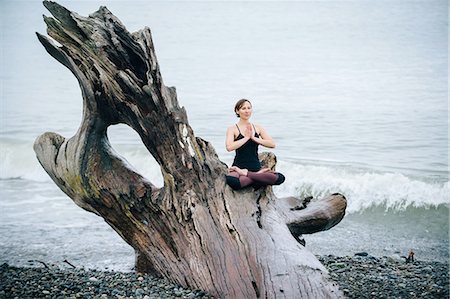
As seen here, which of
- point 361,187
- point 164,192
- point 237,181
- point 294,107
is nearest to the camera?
point 237,181

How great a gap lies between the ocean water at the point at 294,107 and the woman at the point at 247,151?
2.94m

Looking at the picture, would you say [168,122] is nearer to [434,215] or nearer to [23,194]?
[434,215]

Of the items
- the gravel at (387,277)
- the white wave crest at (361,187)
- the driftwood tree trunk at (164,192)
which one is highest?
the driftwood tree trunk at (164,192)

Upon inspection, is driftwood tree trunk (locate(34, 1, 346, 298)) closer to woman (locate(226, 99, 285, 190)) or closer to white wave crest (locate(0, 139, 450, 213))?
woman (locate(226, 99, 285, 190))

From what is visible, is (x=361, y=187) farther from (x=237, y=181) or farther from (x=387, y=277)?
(x=237, y=181)

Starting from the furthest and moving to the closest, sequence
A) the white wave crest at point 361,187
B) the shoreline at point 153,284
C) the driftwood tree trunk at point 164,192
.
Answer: the white wave crest at point 361,187
the shoreline at point 153,284
the driftwood tree trunk at point 164,192

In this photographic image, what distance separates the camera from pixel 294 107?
21922mm

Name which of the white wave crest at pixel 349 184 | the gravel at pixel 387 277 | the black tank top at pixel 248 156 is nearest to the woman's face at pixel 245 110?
the black tank top at pixel 248 156

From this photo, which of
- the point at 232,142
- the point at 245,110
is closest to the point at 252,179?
the point at 232,142

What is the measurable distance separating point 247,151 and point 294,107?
16.1 meters

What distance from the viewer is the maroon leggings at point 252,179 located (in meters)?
5.77

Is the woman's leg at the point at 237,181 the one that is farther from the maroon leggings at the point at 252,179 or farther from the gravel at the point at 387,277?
the gravel at the point at 387,277

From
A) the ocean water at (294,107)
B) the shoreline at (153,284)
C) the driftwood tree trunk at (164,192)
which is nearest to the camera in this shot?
the driftwood tree trunk at (164,192)

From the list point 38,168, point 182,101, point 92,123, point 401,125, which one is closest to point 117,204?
point 92,123
